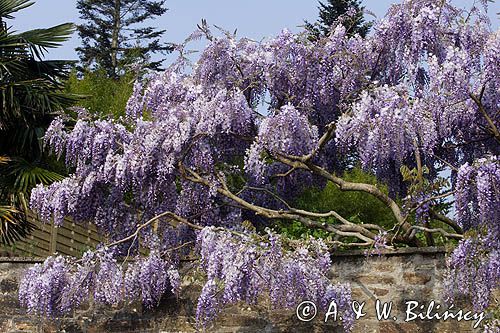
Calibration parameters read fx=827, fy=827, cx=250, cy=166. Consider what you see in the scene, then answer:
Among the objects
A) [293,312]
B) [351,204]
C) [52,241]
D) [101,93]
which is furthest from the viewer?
[101,93]

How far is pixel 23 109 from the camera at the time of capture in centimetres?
1012

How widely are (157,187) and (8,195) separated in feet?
10.5

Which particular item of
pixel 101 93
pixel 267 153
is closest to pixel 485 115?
pixel 267 153

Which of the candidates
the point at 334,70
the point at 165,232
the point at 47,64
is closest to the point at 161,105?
the point at 165,232

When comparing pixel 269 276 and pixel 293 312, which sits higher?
pixel 269 276

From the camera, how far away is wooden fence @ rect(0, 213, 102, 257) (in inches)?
440

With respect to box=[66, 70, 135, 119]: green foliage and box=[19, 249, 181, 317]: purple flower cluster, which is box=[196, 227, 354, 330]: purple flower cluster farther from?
box=[66, 70, 135, 119]: green foliage

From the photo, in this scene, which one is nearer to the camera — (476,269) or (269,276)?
(476,269)

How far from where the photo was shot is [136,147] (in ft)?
23.5

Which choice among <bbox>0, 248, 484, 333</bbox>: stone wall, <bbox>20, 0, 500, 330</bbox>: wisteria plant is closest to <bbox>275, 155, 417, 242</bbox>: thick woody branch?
<bbox>20, 0, 500, 330</bbox>: wisteria plant

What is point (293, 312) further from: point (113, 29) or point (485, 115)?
point (113, 29)

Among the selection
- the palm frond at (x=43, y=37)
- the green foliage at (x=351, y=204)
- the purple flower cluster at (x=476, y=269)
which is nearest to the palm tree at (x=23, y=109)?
the palm frond at (x=43, y=37)

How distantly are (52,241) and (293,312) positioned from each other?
6.24 meters

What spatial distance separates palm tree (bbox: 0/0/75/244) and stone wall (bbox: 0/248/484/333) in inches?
71.7
